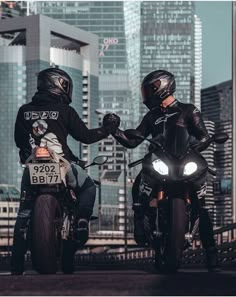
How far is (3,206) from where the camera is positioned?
6973 inches

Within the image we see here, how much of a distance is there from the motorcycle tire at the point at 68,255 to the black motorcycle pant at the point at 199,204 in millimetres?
716

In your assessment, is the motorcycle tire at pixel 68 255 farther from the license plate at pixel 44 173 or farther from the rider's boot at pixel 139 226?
the license plate at pixel 44 173

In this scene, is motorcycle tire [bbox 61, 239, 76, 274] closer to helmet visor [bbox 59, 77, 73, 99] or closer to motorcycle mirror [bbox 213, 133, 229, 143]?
helmet visor [bbox 59, 77, 73, 99]

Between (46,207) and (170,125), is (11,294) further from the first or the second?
(170,125)

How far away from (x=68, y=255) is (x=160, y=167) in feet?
4.49

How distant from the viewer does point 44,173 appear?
30.8ft

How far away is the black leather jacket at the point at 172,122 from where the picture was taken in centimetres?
998

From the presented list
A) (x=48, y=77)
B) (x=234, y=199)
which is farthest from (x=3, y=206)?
(x=48, y=77)

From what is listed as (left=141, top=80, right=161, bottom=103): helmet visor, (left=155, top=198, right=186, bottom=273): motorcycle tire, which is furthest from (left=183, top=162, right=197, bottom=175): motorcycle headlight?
(left=141, top=80, right=161, bottom=103): helmet visor

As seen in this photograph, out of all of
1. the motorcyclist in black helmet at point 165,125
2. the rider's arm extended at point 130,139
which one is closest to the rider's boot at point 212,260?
the motorcyclist in black helmet at point 165,125

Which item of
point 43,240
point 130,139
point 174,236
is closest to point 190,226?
point 174,236

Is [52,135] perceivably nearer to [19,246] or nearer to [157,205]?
A: [19,246]

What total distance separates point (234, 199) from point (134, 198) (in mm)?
29336

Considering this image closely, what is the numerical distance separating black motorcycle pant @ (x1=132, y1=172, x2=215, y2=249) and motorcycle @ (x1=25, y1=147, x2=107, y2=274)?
631mm
